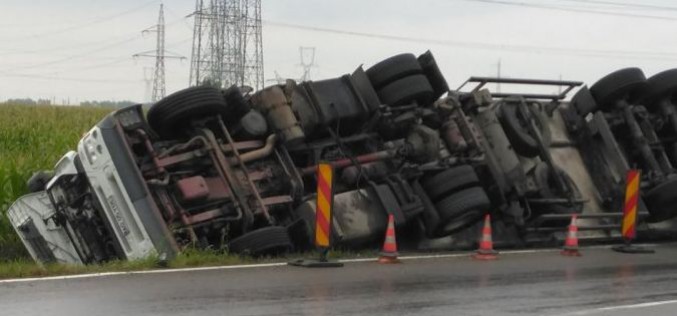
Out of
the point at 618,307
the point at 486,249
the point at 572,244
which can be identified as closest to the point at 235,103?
the point at 486,249

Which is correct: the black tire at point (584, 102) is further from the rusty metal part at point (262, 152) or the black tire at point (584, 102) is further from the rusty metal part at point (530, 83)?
the rusty metal part at point (262, 152)

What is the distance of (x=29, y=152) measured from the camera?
55.3ft

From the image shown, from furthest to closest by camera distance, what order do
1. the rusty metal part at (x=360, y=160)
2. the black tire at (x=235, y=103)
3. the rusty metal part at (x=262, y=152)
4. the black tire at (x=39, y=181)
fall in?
the black tire at (x=39, y=181)
the rusty metal part at (x=360, y=160)
the black tire at (x=235, y=103)
the rusty metal part at (x=262, y=152)

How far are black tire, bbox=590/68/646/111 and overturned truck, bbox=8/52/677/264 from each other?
0.03 metres

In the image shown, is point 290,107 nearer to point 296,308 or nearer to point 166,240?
point 166,240

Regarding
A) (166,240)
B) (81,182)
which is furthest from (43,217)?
(166,240)

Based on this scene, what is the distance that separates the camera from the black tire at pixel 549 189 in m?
12.8

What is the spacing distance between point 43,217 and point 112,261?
54.5 inches

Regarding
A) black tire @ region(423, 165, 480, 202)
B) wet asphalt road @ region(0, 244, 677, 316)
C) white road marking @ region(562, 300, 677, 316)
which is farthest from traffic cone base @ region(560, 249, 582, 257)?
white road marking @ region(562, 300, 677, 316)

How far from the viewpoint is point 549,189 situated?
42.8 feet

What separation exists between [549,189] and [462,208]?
6.82 feet

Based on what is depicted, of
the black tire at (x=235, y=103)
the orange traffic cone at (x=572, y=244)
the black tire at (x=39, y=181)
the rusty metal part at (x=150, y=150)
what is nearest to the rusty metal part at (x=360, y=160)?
the black tire at (x=235, y=103)

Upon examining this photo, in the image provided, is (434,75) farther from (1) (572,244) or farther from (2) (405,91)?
(1) (572,244)

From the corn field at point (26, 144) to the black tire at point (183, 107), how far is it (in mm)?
3062
